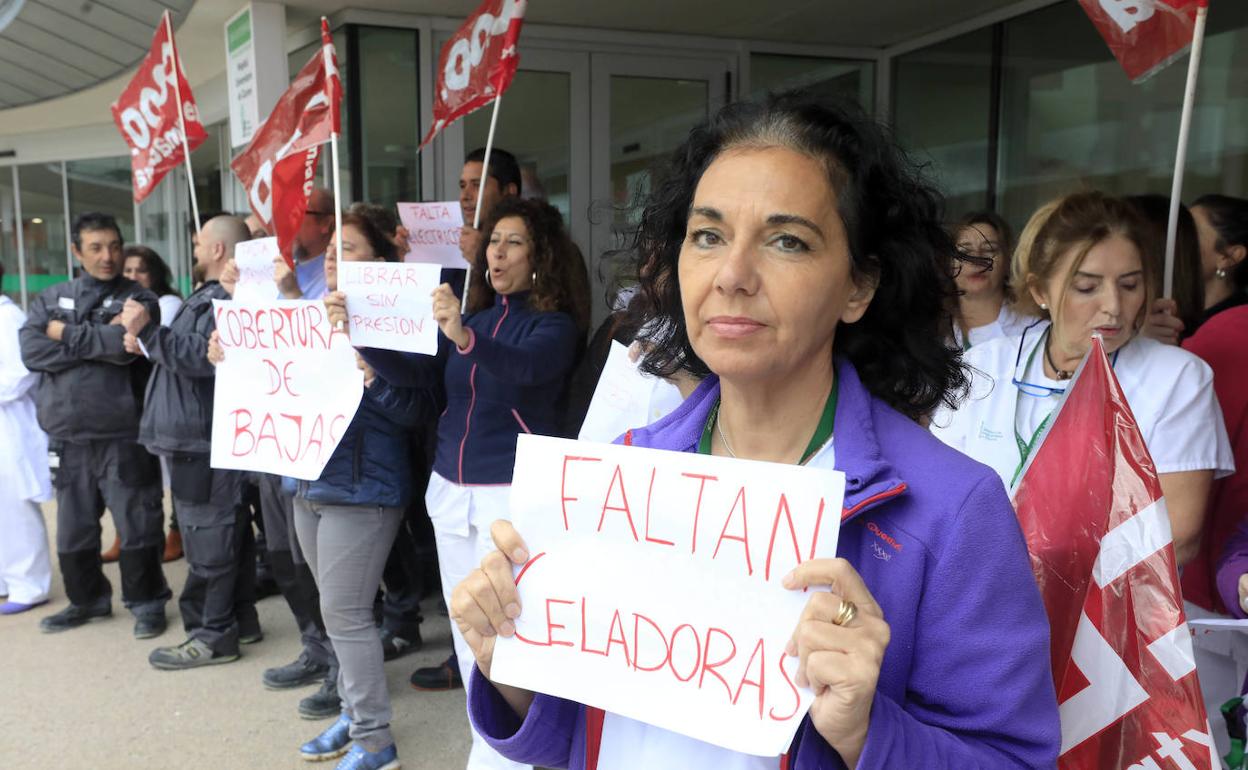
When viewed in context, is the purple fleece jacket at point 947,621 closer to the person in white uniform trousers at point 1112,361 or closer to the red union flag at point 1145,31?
the person in white uniform trousers at point 1112,361

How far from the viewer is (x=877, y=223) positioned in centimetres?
139

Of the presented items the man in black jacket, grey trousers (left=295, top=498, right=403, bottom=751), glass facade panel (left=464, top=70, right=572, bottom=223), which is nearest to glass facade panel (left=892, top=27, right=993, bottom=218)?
glass facade panel (left=464, top=70, right=572, bottom=223)

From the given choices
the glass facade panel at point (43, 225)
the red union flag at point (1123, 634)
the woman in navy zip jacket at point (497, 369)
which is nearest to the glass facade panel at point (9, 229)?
the glass facade panel at point (43, 225)

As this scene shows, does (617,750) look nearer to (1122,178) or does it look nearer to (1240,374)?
(1240,374)

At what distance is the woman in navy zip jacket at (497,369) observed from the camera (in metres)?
3.33

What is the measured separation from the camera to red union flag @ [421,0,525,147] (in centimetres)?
407

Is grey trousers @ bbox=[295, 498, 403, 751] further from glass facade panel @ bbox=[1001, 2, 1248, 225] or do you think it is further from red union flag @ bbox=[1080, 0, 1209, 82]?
glass facade panel @ bbox=[1001, 2, 1248, 225]

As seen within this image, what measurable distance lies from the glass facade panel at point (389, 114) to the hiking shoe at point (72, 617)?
3538mm

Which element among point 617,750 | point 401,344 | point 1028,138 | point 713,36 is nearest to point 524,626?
point 617,750

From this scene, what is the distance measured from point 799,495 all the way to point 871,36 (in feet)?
25.1

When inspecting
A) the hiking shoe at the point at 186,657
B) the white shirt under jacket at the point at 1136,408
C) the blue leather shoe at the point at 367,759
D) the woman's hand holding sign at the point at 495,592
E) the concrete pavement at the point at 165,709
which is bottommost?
the concrete pavement at the point at 165,709

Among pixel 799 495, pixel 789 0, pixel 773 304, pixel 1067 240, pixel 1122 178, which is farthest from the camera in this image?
pixel 789 0

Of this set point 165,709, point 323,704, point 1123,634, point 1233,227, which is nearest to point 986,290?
point 1233,227

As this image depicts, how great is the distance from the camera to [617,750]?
1358 millimetres
